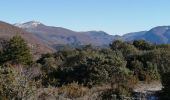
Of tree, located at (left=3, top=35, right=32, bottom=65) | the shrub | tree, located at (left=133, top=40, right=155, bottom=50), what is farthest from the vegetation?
tree, located at (left=3, top=35, right=32, bottom=65)

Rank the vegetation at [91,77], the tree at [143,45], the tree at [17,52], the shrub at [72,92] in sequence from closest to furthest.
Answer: the vegetation at [91,77] → the shrub at [72,92] → the tree at [143,45] → the tree at [17,52]

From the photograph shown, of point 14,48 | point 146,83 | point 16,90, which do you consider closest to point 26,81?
point 16,90

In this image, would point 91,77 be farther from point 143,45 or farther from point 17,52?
point 17,52

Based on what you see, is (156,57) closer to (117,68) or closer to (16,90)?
(117,68)

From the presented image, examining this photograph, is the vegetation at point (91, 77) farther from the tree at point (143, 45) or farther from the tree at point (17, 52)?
the tree at point (17, 52)

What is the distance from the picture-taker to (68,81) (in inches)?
818

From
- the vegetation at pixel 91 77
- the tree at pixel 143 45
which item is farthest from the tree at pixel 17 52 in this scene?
the vegetation at pixel 91 77

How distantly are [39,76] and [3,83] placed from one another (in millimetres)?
7829

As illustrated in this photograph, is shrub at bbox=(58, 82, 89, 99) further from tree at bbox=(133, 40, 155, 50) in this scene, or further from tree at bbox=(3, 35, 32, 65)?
tree at bbox=(3, 35, 32, 65)

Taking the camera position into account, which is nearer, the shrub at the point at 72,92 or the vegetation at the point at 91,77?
the vegetation at the point at 91,77

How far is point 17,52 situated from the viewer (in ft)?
135

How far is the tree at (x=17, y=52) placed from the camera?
131 feet

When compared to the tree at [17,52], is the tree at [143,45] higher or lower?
higher

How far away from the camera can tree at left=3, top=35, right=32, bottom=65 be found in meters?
39.9
